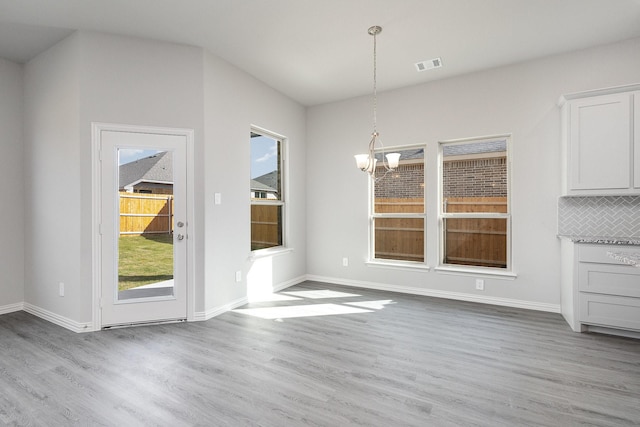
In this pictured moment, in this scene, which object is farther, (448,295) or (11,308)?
(448,295)

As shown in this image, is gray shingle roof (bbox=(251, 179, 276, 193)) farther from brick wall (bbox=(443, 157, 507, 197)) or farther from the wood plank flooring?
brick wall (bbox=(443, 157, 507, 197))

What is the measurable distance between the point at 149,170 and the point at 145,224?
0.58m

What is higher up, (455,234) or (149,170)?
(149,170)

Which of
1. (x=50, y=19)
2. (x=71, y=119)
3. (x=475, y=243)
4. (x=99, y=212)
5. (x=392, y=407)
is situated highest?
(x=50, y=19)

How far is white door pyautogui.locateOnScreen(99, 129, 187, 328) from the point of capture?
3330 millimetres

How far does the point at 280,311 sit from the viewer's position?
12.8 ft

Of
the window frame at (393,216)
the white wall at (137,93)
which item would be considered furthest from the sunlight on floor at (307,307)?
the white wall at (137,93)

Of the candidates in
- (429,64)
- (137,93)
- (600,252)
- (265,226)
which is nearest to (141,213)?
(137,93)

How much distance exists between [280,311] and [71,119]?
3.04 meters

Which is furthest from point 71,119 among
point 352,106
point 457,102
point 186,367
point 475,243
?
point 475,243

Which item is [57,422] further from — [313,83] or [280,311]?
[313,83]

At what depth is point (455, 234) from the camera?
451 cm

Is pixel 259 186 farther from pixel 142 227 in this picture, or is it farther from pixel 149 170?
pixel 142 227

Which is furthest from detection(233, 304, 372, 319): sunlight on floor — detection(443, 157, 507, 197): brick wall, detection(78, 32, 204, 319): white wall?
detection(443, 157, 507, 197): brick wall
